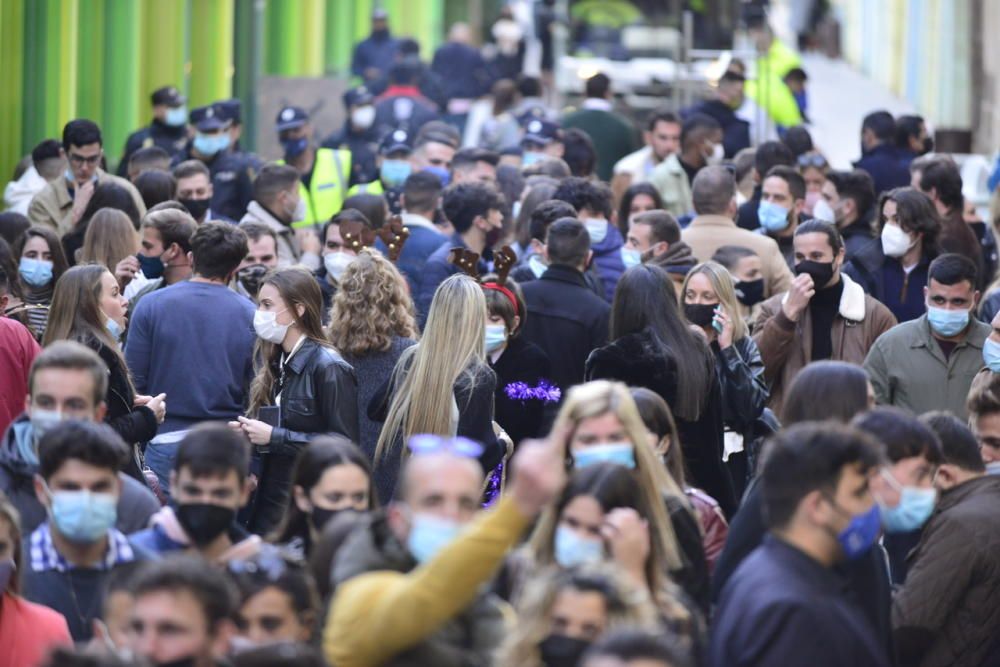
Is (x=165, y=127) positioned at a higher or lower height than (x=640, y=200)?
higher

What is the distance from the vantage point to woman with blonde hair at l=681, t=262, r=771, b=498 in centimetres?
930

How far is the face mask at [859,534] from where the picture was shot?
560cm

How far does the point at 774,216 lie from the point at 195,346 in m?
4.55

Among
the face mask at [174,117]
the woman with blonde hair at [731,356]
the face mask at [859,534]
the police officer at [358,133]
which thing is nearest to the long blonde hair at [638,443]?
the face mask at [859,534]

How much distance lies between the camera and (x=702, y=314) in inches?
379

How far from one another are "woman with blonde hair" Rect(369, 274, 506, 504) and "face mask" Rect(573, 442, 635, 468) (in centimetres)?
225

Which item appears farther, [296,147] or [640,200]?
[296,147]

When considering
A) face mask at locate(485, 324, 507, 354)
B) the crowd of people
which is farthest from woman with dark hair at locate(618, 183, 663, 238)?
face mask at locate(485, 324, 507, 354)

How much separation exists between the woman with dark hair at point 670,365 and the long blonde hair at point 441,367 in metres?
0.55

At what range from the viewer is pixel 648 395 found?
7457 mm

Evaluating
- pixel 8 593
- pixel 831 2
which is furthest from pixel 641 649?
pixel 831 2

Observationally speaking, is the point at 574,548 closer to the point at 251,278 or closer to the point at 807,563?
the point at 807,563

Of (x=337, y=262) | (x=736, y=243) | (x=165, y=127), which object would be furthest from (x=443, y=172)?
(x=337, y=262)

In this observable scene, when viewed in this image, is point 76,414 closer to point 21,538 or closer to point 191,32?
point 21,538
